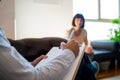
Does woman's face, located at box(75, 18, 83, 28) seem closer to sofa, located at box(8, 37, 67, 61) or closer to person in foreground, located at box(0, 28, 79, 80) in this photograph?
sofa, located at box(8, 37, 67, 61)

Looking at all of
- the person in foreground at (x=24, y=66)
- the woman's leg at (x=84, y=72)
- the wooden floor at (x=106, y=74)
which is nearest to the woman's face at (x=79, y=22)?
the wooden floor at (x=106, y=74)

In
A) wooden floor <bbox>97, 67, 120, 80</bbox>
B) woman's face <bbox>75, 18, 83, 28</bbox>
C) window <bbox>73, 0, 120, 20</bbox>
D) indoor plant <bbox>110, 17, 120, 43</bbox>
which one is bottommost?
wooden floor <bbox>97, 67, 120, 80</bbox>

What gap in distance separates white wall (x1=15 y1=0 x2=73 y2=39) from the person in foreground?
3326mm

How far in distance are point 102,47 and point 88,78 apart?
4057 millimetres

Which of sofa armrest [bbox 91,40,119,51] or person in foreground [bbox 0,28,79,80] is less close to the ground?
person in foreground [bbox 0,28,79,80]

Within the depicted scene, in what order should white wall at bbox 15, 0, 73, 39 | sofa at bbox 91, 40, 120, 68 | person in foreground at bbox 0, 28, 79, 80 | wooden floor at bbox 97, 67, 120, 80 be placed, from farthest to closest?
sofa at bbox 91, 40, 120, 68 < white wall at bbox 15, 0, 73, 39 < wooden floor at bbox 97, 67, 120, 80 < person in foreground at bbox 0, 28, 79, 80

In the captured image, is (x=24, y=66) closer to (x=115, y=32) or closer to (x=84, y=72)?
(x=84, y=72)

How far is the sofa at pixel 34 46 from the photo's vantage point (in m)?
1.73

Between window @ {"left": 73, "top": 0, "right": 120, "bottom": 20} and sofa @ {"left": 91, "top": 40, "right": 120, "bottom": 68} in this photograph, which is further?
window @ {"left": 73, "top": 0, "right": 120, "bottom": 20}

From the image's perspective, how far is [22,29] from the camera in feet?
13.5

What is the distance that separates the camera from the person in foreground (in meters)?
0.67

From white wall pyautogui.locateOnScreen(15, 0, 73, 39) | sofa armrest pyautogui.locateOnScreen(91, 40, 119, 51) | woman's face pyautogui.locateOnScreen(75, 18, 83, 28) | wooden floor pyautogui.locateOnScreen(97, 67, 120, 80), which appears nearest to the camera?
woman's face pyautogui.locateOnScreen(75, 18, 83, 28)

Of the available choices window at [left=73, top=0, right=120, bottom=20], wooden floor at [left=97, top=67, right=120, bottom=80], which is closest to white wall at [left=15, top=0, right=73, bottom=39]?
window at [left=73, top=0, right=120, bottom=20]

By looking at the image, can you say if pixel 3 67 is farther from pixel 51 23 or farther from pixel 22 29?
pixel 51 23
